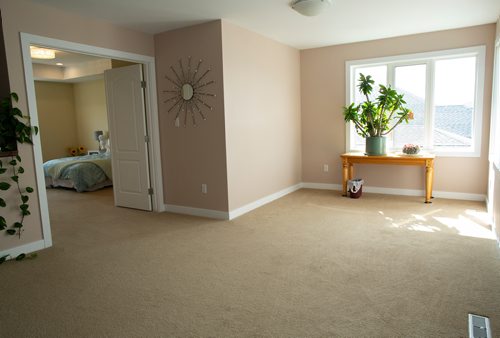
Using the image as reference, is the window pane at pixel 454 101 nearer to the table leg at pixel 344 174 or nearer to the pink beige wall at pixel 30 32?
the table leg at pixel 344 174

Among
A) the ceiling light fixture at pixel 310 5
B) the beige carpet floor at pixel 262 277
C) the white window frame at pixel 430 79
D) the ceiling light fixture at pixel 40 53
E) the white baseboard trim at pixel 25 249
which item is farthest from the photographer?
the ceiling light fixture at pixel 40 53

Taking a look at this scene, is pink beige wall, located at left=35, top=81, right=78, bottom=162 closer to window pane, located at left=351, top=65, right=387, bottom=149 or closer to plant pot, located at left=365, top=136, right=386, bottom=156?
window pane, located at left=351, top=65, right=387, bottom=149

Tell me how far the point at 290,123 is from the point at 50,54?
444 centimetres

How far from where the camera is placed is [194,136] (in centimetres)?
473

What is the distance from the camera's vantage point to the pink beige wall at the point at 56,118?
29.8 feet

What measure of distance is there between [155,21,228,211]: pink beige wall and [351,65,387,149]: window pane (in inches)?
104

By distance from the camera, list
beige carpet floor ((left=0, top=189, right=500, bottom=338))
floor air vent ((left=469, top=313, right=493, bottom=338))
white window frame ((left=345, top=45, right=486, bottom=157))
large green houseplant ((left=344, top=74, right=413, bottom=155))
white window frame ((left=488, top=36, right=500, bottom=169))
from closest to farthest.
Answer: floor air vent ((left=469, top=313, right=493, bottom=338))
beige carpet floor ((left=0, top=189, right=500, bottom=338))
white window frame ((left=488, top=36, right=500, bottom=169))
white window frame ((left=345, top=45, right=486, bottom=157))
large green houseplant ((left=344, top=74, right=413, bottom=155))

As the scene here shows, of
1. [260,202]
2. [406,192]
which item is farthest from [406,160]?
[260,202]

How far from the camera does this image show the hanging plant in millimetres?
3309

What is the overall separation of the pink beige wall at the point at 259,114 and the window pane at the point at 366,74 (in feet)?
3.18

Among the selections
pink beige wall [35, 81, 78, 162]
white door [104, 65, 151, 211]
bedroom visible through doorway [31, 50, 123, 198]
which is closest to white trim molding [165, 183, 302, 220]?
white door [104, 65, 151, 211]

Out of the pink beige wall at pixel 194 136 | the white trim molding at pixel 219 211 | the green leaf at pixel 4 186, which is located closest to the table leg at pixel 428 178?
the white trim molding at pixel 219 211

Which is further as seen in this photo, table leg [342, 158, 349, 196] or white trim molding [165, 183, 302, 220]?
table leg [342, 158, 349, 196]

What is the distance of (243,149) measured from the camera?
4844 mm
